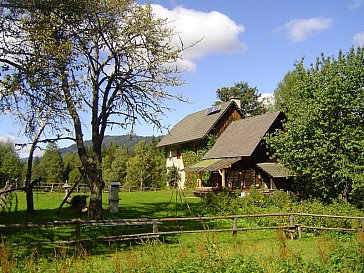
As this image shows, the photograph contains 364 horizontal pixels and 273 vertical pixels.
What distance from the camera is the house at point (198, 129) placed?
3725cm

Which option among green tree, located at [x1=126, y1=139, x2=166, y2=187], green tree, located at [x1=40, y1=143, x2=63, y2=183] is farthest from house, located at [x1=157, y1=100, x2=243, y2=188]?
green tree, located at [x1=40, y1=143, x2=63, y2=183]

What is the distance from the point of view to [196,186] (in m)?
37.3

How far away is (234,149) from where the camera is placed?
30.8m

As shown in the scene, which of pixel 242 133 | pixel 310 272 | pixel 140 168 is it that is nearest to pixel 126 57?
pixel 310 272

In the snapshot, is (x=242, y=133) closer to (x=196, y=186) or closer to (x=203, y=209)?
(x=196, y=186)

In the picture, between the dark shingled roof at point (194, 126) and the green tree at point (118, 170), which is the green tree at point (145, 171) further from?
the dark shingled roof at point (194, 126)

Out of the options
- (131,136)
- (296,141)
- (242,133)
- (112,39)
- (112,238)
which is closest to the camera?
(112,238)

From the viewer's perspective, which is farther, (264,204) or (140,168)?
(140,168)

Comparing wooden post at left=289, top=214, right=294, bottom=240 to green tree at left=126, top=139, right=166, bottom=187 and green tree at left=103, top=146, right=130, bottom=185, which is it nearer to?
green tree at left=126, top=139, right=166, bottom=187

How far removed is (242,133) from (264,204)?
42.5ft

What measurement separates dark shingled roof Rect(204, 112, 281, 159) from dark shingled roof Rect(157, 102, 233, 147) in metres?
1.68

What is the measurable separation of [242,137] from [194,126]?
8.88 meters

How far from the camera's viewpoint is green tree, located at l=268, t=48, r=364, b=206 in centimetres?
1859

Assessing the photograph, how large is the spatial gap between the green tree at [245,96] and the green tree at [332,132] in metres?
38.4
